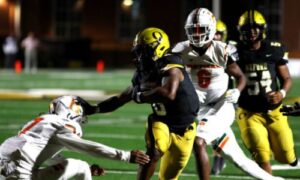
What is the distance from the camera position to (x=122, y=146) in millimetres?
10930

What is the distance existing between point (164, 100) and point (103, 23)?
31800 millimetres

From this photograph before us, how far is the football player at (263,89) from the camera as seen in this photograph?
8078 millimetres

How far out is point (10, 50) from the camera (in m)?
34.3

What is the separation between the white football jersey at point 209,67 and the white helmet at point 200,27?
0.18 meters

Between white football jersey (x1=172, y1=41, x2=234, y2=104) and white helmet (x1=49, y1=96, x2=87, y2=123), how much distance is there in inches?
67.4

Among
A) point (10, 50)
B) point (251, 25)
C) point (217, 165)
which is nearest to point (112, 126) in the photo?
point (217, 165)

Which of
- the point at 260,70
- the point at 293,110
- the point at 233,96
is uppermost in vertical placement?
the point at 260,70

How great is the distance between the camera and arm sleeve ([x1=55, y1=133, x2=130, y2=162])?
6.24m

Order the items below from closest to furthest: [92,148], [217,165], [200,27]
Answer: [92,148]
[200,27]
[217,165]

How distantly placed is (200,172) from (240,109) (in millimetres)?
1284

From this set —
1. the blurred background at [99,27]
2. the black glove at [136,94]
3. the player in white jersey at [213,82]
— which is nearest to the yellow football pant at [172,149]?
the black glove at [136,94]

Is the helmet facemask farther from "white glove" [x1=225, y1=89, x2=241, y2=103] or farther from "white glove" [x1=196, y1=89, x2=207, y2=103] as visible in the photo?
"white glove" [x1=196, y1=89, x2=207, y2=103]

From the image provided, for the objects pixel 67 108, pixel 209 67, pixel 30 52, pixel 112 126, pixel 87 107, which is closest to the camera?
pixel 67 108

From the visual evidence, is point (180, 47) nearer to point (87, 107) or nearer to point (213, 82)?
point (213, 82)
